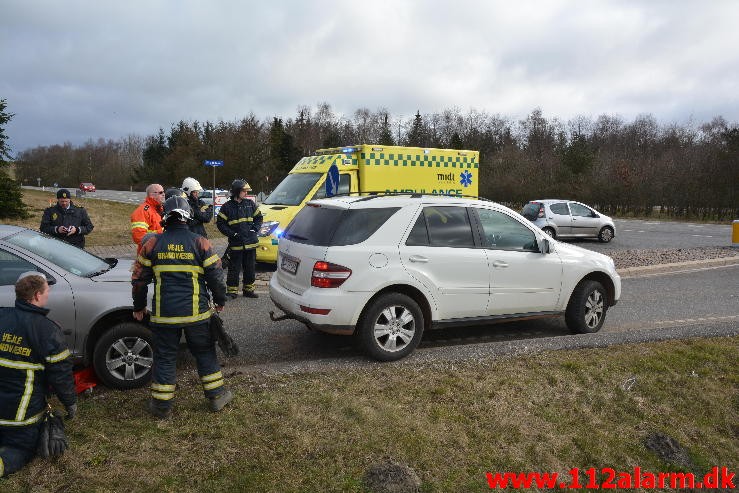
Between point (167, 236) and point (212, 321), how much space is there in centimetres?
75

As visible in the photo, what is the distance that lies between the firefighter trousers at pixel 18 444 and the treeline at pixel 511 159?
79.2ft

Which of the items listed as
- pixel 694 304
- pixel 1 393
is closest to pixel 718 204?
pixel 694 304

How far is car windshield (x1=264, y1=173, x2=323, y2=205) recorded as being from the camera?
474 inches

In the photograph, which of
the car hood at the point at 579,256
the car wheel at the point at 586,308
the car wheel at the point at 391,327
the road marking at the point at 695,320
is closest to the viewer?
the car wheel at the point at 391,327

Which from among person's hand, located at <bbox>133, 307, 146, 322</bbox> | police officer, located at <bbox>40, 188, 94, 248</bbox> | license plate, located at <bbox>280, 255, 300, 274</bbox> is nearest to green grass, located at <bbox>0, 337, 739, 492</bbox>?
person's hand, located at <bbox>133, 307, 146, 322</bbox>

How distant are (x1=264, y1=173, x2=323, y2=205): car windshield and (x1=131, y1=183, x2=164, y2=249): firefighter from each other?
4.52 m

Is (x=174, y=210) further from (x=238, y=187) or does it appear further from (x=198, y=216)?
(x=238, y=187)

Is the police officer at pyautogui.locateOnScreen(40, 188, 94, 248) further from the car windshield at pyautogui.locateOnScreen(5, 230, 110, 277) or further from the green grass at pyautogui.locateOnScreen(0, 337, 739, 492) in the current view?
the green grass at pyautogui.locateOnScreen(0, 337, 739, 492)

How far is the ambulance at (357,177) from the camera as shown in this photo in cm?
1142

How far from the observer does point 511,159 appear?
167 ft

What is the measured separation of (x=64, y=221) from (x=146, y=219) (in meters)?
1.85

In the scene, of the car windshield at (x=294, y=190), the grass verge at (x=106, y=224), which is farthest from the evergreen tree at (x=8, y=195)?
the car windshield at (x=294, y=190)

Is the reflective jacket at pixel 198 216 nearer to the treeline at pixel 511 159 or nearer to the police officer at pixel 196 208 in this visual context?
the police officer at pixel 196 208

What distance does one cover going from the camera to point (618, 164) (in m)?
40.9
